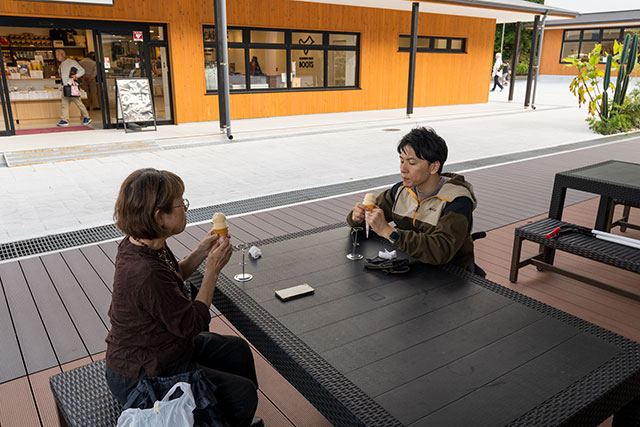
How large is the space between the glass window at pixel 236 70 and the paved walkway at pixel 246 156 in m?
0.94

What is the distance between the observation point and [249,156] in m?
7.75

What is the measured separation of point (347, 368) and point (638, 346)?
91 cm

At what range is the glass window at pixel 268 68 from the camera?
11914 millimetres

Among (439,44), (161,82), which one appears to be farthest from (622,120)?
(161,82)

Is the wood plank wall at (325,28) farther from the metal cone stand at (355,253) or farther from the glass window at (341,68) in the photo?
the metal cone stand at (355,253)

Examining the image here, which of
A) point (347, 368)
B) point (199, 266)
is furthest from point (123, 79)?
point (347, 368)

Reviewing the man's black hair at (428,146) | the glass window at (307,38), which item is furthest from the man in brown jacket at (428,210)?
the glass window at (307,38)

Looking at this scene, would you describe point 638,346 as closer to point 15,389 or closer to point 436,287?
point 436,287

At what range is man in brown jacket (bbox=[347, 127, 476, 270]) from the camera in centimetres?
209

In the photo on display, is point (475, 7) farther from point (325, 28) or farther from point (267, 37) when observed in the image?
point (267, 37)

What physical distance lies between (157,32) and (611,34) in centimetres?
2713

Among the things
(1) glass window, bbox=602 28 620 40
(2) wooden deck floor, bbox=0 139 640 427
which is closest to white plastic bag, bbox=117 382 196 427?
(2) wooden deck floor, bbox=0 139 640 427

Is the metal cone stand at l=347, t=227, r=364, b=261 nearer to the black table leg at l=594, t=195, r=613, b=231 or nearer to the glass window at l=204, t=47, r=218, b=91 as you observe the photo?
the black table leg at l=594, t=195, r=613, b=231

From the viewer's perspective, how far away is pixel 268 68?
12.3m
